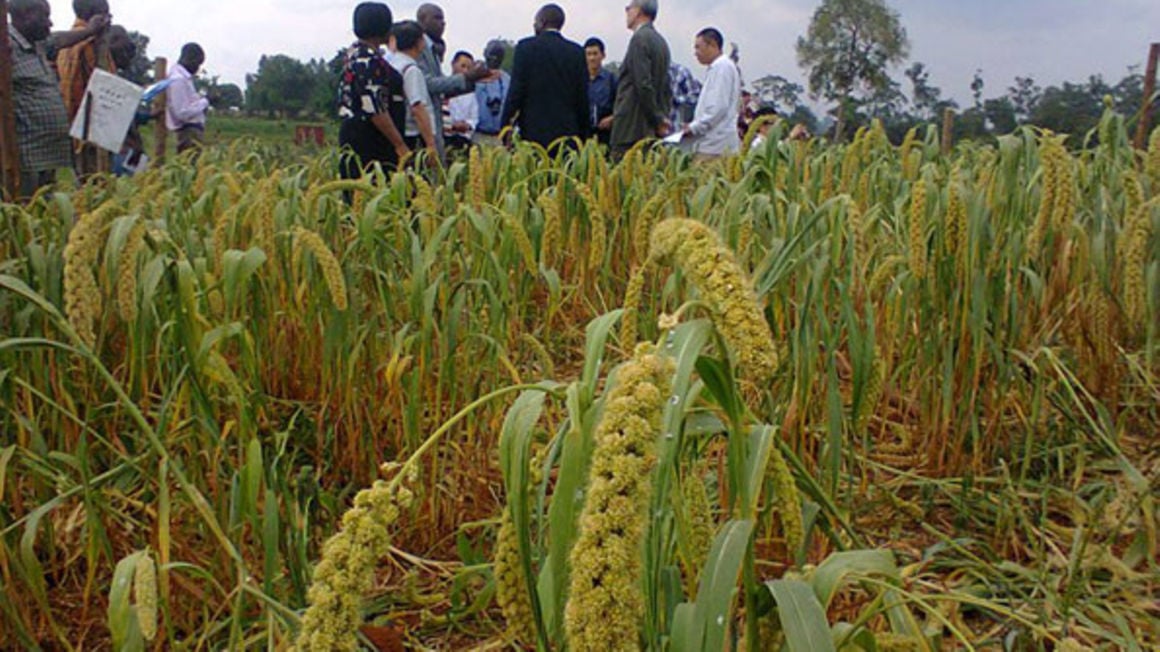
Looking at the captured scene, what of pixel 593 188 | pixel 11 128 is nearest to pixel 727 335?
pixel 11 128

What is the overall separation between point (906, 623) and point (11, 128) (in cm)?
233

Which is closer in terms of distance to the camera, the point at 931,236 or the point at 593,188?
the point at 931,236

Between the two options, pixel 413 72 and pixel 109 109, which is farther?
pixel 413 72

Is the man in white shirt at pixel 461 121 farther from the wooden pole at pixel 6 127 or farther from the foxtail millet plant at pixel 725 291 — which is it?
the foxtail millet plant at pixel 725 291

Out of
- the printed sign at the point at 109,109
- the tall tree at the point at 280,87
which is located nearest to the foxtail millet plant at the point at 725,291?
the printed sign at the point at 109,109

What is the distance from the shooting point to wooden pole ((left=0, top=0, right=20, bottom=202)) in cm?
245

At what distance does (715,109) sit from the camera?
5621 mm

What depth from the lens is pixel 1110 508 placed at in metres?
1.63

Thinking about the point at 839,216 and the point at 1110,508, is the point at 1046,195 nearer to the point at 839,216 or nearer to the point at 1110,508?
the point at 839,216

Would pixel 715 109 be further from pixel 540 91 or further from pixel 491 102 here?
pixel 491 102

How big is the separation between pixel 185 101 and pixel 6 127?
4935 millimetres

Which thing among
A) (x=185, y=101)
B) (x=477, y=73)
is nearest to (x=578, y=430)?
(x=477, y=73)

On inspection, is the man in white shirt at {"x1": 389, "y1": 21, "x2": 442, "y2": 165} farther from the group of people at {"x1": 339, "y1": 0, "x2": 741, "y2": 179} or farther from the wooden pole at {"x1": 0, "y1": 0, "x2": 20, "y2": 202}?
the wooden pole at {"x1": 0, "y1": 0, "x2": 20, "y2": 202}

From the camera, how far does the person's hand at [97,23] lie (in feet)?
17.2
